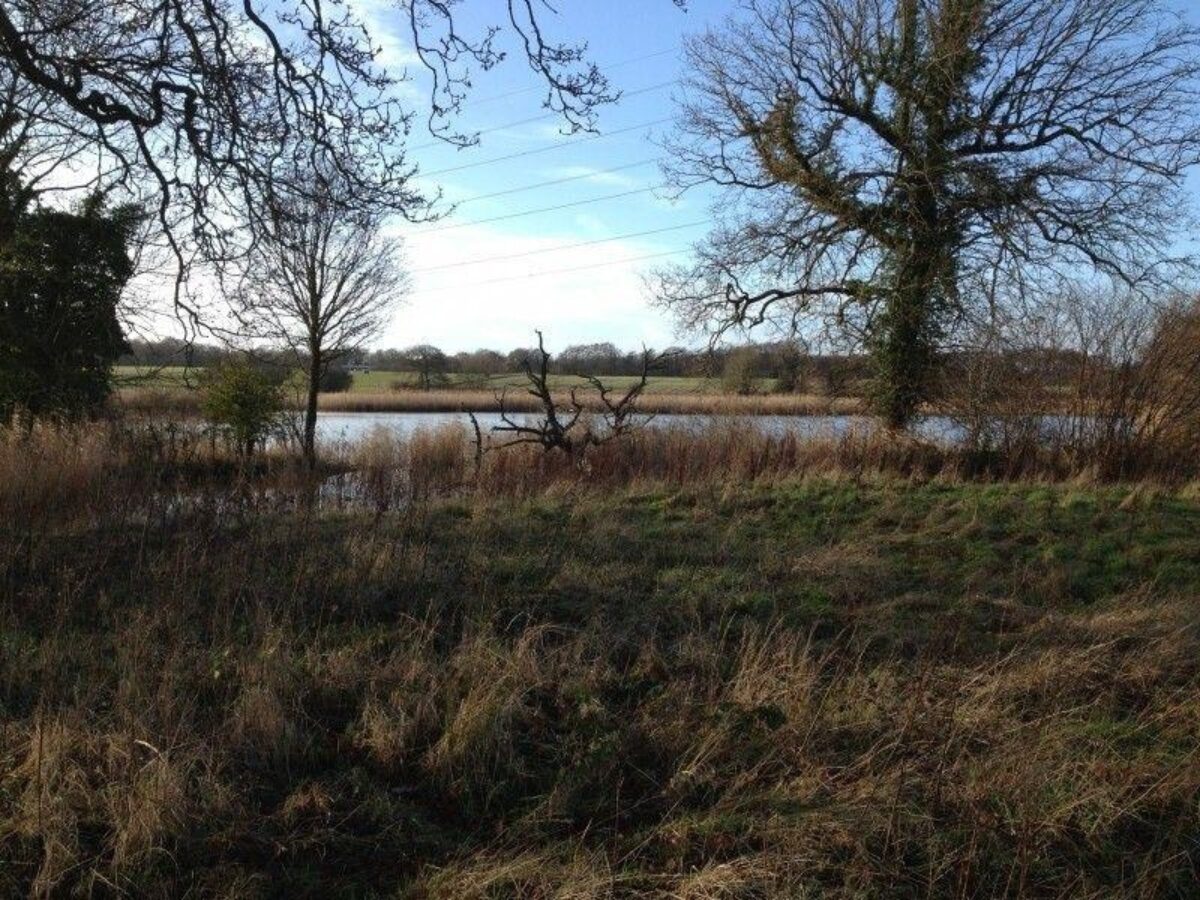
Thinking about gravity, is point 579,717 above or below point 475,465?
below

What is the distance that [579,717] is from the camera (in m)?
4.74

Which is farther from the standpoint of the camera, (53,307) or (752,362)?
(752,362)

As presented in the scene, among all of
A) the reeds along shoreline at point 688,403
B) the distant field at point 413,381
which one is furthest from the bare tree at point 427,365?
the reeds along shoreline at point 688,403

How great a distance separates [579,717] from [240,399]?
15.4 m

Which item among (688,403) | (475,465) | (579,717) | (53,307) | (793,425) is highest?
(53,307)

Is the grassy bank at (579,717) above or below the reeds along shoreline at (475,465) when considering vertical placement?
below

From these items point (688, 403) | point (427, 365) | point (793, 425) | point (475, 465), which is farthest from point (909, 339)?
point (427, 365)

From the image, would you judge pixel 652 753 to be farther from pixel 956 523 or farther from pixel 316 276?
pixel 316 276

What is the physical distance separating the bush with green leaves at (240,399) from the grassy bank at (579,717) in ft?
33.0

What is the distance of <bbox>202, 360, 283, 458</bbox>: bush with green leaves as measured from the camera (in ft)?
60.0

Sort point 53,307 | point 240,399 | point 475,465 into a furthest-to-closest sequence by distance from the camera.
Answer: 1. point 240,399
2. point 53,307
3. point 475,465

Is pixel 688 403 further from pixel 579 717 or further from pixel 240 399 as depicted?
pixel 579 717

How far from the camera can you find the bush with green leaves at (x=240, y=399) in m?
18.3

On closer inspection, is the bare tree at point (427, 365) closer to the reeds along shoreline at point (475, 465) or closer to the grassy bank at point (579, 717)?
the reeds along shoreline at point (475, 465)
